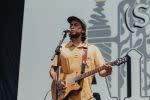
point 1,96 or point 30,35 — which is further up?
point 30,35

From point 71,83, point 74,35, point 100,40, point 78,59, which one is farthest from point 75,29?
point 100,40

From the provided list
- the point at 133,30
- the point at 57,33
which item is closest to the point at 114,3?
the point at 133,30

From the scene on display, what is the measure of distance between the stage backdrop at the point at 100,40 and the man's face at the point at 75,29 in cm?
77

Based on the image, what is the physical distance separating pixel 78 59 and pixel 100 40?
881 millimetres

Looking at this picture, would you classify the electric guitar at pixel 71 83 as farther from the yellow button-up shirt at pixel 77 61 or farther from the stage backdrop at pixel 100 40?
the stage backdrop at pixel 100 40

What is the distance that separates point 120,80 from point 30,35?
1134 mm

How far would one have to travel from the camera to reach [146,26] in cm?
379

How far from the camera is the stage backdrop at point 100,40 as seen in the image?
375 centimetres

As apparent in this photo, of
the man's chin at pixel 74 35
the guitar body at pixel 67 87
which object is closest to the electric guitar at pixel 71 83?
the guitar body at pixel 67 87

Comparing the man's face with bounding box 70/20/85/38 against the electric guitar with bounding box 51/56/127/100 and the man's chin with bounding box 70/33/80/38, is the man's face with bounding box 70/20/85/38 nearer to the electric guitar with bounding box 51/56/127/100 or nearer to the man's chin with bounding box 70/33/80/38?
the man's chin with bounding box 70/33/80/38

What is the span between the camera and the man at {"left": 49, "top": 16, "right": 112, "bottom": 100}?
306 centimetres

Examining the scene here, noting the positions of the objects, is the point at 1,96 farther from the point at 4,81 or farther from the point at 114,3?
the point at 114,3

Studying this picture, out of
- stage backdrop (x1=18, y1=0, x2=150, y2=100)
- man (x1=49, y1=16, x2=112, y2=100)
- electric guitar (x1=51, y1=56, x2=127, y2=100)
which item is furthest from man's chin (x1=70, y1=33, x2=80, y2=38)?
stage backdrop (x1=18, y1=0, x2=150, y2=100)

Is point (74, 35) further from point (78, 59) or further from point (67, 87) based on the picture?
point (67, 87)
